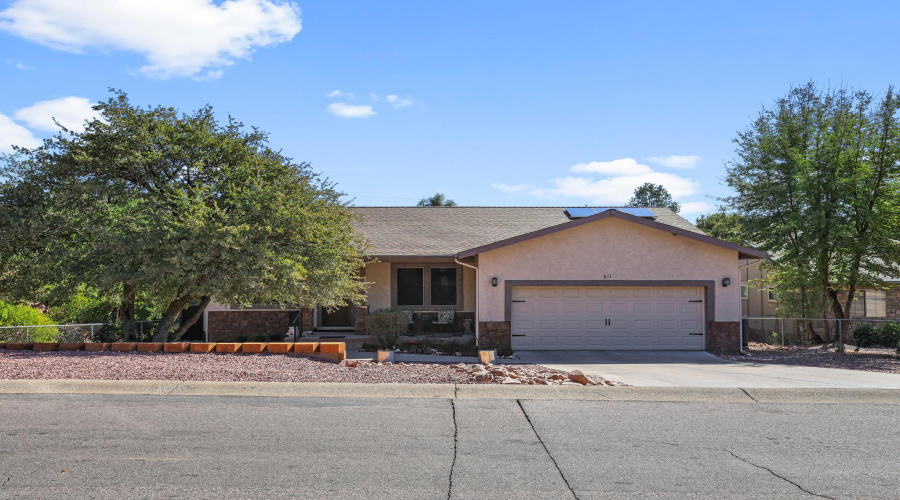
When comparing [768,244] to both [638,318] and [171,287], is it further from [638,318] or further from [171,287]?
[171,287]

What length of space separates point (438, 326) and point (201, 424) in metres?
12.7

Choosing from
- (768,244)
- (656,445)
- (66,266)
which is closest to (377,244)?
(66,266)

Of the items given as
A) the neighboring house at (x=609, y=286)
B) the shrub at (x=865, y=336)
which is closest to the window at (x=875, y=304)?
the shrub at (x=865, y=336)

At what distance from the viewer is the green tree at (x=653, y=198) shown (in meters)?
56.5

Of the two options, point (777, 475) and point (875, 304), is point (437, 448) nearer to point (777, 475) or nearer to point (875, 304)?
point (777, 475)

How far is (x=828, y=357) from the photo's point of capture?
52.0ft

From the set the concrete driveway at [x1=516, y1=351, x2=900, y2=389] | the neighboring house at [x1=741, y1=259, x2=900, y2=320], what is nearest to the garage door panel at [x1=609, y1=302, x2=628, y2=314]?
the concrete driveway at [x1=516, y1=351, x2=900, y2=389]

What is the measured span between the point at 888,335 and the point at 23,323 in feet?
74.5

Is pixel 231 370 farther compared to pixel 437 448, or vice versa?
pixel 231 370

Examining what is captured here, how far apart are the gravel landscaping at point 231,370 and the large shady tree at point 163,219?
1.79m

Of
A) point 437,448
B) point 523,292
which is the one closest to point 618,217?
point 523,292

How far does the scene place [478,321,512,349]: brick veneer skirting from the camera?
54.5ft

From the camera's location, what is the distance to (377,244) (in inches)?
778

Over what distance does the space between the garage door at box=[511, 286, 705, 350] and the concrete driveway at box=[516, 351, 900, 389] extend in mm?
510
